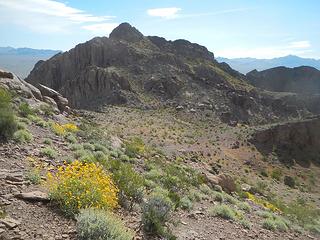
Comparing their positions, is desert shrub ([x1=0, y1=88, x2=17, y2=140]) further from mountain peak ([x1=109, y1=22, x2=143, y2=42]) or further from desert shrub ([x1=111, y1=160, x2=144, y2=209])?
mountain peak ([x1=109, y1=22, x2=143, y2=42])

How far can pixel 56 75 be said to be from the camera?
77.6 metres

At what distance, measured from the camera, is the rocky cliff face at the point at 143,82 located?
211 ft

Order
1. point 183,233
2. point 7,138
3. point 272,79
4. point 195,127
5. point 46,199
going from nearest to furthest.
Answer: point 46,199 → point 183,233 → point 7,138 → point 195,127 → point 272,79

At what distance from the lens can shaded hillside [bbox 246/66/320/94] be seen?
4766 inches

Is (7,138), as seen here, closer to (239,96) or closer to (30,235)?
(30,235)

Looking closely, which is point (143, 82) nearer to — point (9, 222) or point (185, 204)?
point (185, 204)

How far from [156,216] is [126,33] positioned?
281ft

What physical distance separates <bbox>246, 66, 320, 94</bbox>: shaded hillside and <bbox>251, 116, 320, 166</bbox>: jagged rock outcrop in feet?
250

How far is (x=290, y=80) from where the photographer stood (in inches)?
4882

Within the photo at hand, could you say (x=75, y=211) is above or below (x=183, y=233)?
above

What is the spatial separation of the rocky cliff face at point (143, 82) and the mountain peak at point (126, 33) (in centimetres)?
66

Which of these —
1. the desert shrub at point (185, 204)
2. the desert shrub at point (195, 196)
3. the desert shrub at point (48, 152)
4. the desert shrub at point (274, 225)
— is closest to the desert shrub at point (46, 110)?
the desert shrub at point (48, 152)

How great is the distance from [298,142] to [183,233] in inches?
1484

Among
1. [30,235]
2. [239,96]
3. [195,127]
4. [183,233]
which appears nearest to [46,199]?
[30,235]
